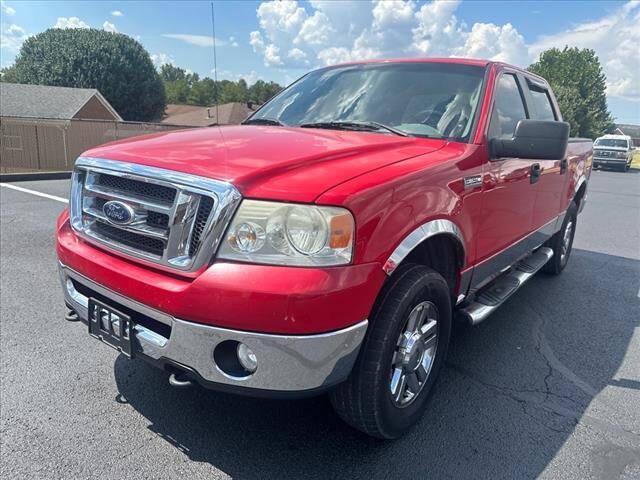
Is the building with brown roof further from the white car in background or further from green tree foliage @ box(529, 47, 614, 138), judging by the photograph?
green tree foliage @ box(529, 47, 614, 138)

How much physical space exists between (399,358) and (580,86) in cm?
6096

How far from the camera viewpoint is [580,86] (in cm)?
5372

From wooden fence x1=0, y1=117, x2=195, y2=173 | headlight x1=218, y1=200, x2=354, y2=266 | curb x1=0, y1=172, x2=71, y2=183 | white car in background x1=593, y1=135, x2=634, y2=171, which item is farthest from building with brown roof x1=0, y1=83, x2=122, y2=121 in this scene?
headlight x1=218, y1=200, x2=354, y2=266

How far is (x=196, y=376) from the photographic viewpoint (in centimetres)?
201

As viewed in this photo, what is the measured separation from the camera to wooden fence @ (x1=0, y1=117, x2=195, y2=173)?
18.6 metres

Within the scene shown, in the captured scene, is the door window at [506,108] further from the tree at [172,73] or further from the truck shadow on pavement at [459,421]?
the tree at [172,73]

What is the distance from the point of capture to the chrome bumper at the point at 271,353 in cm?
187

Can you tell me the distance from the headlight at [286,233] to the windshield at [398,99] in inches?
53.1

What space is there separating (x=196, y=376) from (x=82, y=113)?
37005mm

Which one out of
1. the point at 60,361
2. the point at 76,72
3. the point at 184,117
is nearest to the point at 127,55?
the point at 76,72

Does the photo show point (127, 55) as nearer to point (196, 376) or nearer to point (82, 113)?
point (82, 113)

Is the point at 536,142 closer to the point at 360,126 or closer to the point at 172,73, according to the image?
the point at 360,126

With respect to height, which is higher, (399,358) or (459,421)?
(399,358)

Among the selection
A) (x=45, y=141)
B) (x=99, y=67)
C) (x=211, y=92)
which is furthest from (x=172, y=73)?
(x=45, y=141)
